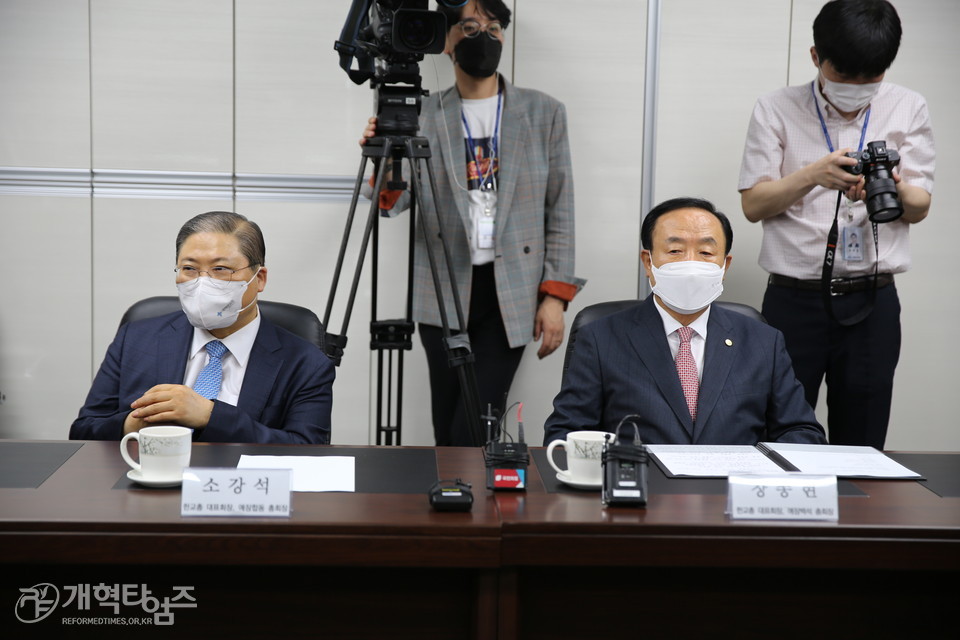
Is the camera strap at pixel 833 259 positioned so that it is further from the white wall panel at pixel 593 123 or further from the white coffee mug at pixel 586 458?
the white coffee mug at pixel 586 458

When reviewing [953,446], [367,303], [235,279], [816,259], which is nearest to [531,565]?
[235,279]

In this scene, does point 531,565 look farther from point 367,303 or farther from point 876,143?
point 367,303

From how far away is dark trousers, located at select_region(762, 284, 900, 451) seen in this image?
294 cm

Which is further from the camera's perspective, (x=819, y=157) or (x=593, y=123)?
(x=593, y=123)

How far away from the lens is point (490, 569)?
140 centimetres

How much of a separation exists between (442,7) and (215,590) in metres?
2.02

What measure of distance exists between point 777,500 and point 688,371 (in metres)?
0.73

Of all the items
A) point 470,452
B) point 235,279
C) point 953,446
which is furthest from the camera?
point 953,446

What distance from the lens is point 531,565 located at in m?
1.40

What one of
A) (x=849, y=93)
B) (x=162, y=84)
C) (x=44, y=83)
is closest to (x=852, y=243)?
(x=849, y=93)

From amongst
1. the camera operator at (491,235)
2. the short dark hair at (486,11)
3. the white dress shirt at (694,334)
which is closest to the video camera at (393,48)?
the short dark hair at (486,11)

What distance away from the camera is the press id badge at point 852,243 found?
292 cm

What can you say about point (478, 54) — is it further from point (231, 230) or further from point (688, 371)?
point (688, 371)

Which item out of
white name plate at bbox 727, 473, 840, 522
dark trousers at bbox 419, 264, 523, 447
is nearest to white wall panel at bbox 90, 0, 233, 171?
dark trousers at bbox 419, 264, 523, 447
